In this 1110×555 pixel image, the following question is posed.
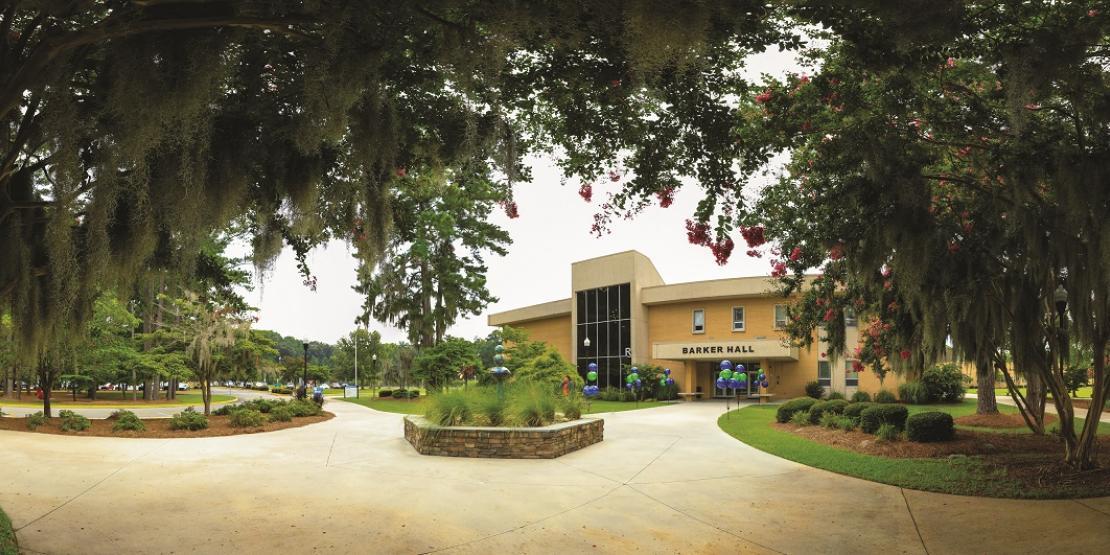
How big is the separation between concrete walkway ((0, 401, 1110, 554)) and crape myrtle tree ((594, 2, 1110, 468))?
7.94ft

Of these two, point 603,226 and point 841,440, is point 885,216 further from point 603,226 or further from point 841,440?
point 841,440

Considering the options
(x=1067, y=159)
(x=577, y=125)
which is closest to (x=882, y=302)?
(x=1067, y=159)

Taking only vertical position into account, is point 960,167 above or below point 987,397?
above

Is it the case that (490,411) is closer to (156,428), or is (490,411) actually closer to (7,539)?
(7,539)

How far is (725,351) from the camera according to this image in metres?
30.1

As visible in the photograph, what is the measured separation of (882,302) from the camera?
997cm

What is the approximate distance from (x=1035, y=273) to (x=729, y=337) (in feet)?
83.3

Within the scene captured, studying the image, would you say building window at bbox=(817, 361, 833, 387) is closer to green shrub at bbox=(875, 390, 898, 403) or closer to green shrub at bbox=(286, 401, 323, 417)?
green shrub at bbox=(875, 390, 898, 403)

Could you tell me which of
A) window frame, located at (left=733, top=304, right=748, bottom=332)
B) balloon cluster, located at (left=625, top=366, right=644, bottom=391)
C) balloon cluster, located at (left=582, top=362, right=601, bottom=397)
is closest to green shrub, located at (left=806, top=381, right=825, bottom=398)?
window frame, located at (left=733, top=304, right=748, bottom=332)

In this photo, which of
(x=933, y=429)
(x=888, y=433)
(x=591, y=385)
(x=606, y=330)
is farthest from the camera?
(x=606, y=330)

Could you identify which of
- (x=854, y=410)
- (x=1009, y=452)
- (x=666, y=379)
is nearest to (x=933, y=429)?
(x=1009, y=452)

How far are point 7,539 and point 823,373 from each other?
31.7 metres

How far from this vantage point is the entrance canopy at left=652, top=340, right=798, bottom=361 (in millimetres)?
29391

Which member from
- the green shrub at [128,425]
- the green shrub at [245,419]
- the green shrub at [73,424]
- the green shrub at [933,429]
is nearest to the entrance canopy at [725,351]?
the green shrub at [933,429]
